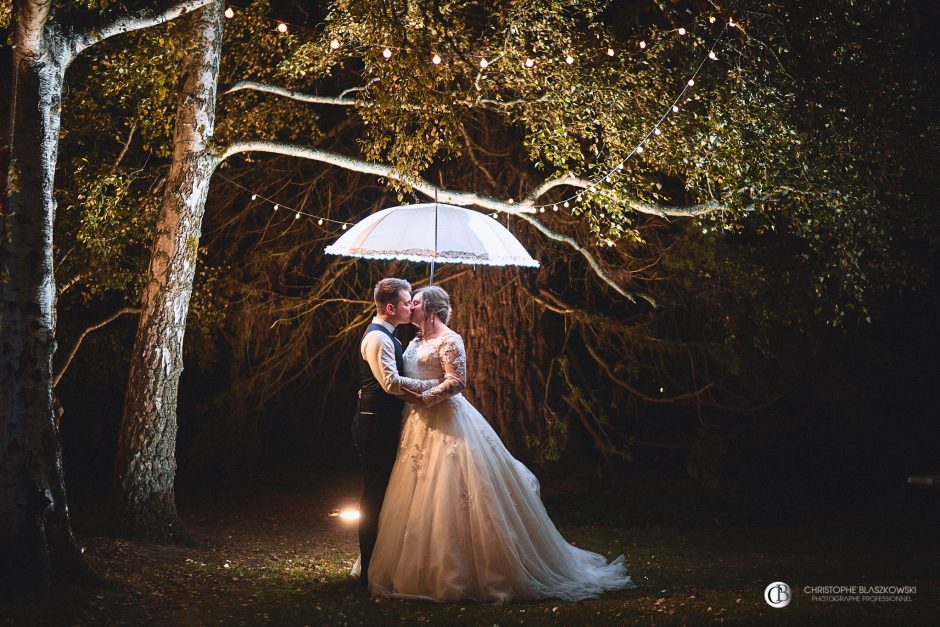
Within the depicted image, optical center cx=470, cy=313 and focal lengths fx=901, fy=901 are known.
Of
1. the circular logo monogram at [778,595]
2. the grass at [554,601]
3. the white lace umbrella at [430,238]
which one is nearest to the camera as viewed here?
the grass at [554,601]

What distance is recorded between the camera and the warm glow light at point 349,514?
10.2 metres

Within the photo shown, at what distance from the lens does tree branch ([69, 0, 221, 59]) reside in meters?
5.67

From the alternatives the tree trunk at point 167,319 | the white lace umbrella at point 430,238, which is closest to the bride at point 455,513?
the white lace umbrella at point 430,238

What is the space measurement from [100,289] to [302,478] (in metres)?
4.87

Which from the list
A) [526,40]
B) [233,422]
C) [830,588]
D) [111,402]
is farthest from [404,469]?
[111,402]

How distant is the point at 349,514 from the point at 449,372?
554 cm

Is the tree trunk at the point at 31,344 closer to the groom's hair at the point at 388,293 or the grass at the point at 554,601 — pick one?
the grass at the point at 554,601

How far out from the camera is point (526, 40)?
805cm

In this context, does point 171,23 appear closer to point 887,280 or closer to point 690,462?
point 887,280

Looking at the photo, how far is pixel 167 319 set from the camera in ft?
24.7

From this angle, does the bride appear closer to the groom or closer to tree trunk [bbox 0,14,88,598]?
the groom

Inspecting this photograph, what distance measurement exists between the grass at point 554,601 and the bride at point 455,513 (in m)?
0.16

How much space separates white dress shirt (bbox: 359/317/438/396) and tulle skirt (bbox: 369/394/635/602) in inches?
10.1

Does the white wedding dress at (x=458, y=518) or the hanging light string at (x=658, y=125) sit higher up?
the hanging light string at (x=658, y=125)
